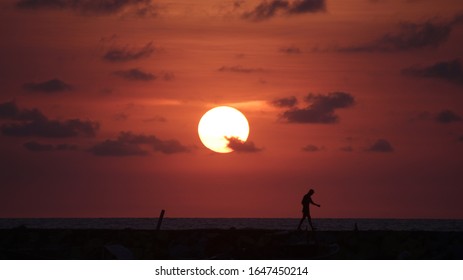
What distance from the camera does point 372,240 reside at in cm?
4222

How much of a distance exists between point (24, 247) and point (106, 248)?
7569mm

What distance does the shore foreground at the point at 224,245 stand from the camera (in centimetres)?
3500

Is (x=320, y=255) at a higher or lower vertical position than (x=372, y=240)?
lower

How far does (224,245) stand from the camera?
39875mm

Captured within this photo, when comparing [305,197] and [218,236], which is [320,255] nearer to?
[305,197]

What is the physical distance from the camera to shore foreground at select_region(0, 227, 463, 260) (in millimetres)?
35000

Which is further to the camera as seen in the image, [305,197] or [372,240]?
[372,240]
